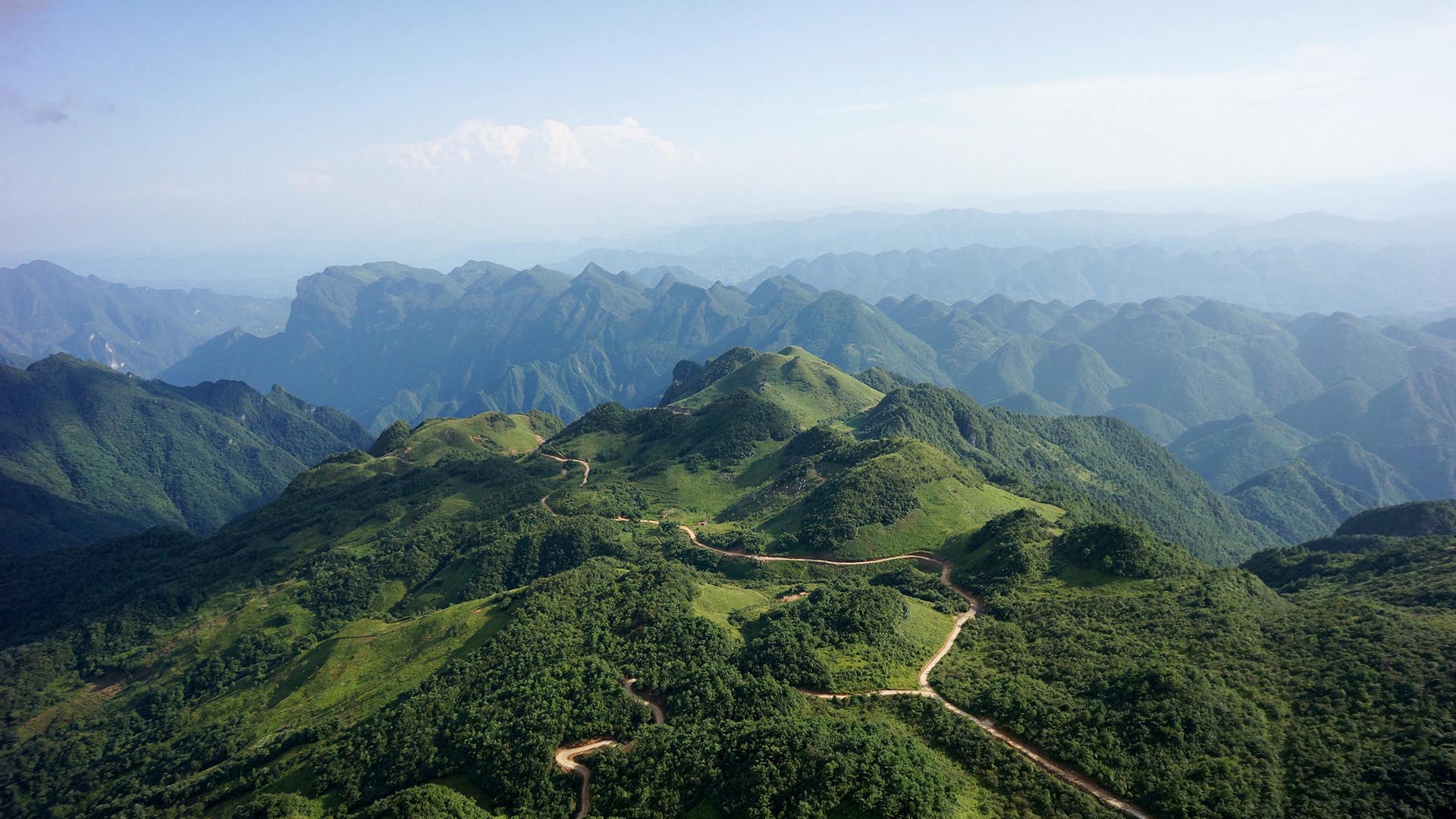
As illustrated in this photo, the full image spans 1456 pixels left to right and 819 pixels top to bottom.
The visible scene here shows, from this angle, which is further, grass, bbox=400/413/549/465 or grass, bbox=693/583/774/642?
grass, bbox=400/413/549/465

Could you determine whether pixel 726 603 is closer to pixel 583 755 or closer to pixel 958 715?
pixel 583 755

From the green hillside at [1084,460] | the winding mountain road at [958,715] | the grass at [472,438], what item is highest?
the grass at [472,438]

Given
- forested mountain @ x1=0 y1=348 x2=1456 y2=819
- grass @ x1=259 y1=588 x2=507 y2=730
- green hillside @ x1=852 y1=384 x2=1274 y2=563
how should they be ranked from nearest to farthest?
forested mountain @ x1=0 y1=348 x2=1456 y2=819
grass @ x1=259 y1=588 x2=507 y2=730
green hillside @ x1=852 y1=384 x2=1274 y2=563

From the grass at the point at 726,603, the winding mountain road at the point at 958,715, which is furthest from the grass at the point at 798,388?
the winding mountain road at the point at 958,715

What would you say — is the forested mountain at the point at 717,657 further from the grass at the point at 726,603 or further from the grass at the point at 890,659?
the grass at the point at 726,603

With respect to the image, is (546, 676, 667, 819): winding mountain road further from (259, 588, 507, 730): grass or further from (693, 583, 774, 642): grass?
(259, 588, 507, 730): grass

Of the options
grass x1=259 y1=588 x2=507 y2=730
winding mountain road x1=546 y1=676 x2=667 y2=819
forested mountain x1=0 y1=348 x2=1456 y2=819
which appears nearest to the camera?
forested mountain x1=0 y1=348 x2=1456 y2=819

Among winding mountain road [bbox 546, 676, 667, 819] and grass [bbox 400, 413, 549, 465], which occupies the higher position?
grass [bbox 400, 413, 549, 465]

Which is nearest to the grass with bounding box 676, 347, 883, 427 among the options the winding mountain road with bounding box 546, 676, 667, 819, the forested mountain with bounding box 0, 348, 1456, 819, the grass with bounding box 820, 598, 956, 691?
the forested mountain with bounding box 0, 348, 1456, 819
